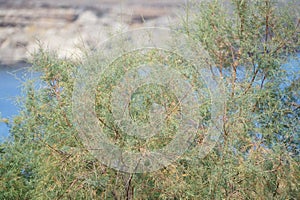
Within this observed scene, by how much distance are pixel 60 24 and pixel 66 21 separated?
0.54 feet

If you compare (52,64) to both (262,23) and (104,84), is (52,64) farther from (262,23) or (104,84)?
(262,23)

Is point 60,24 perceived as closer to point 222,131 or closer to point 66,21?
point 66,21

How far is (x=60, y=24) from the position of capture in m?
7.57

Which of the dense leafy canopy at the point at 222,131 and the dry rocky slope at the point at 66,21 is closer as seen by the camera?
the dense leafy canopy at the point at 222,131

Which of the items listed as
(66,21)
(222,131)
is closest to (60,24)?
(66,21)

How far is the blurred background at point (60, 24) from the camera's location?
4.65 metres

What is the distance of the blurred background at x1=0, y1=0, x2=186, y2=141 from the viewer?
183 inches

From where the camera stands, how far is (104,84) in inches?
153

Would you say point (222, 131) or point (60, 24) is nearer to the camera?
point (222, 131)

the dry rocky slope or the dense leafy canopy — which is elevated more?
the dry rocky slope

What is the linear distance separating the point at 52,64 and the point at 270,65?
91.0 inches

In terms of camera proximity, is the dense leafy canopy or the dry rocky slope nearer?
the dense leafy canopy

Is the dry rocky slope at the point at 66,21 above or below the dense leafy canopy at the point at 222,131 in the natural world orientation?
above

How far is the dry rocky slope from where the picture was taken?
4.78 meters
